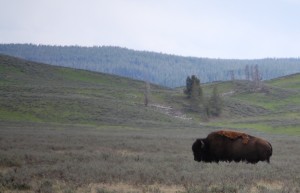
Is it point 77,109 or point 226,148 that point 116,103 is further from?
point 226,148

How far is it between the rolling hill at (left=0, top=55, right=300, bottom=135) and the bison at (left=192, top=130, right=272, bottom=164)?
38287 millimetres

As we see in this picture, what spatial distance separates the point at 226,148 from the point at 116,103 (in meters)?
58.2

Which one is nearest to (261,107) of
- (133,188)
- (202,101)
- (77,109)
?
(202,101)

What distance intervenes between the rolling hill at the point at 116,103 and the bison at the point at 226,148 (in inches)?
1507

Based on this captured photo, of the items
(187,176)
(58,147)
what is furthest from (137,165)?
(58,147)

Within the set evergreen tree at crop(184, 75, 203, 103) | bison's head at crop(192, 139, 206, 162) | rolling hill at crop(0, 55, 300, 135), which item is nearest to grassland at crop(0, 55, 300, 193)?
rolling hill at crop(0, 55, 300, 135)

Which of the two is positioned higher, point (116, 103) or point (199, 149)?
point (116, 103)

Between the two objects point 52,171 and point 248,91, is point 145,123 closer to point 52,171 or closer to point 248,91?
point 52,171

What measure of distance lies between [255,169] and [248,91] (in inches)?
4569

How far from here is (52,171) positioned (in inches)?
612

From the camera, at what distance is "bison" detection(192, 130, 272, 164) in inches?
770

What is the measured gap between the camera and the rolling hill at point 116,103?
63.1m

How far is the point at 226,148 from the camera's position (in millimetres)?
19609

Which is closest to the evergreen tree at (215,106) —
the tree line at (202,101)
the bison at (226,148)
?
the tree line at (202,101)
